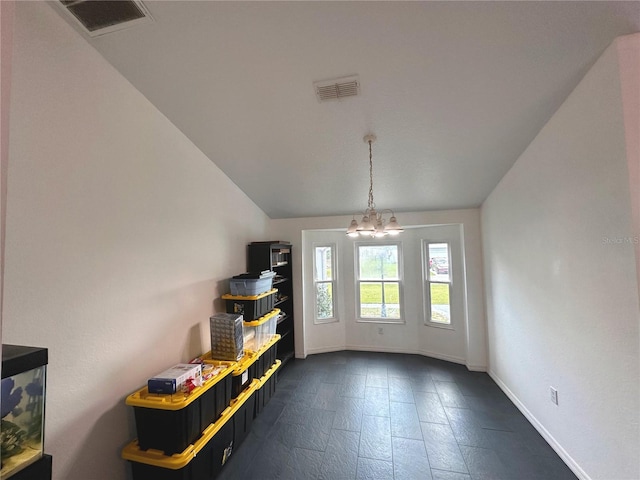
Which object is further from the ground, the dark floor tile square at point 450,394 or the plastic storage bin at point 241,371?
the plastic storage bin at point 241,371

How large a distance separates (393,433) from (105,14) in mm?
3616

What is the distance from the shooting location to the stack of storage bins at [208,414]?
162 cm

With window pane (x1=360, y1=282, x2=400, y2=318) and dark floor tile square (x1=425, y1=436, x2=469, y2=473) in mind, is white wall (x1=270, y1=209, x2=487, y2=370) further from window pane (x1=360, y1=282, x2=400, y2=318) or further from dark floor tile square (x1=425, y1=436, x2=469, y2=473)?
dark floor tile square (x1=425, y1=436, x2=469, y2=473)

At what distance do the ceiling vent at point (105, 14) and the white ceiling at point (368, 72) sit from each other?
5 cm

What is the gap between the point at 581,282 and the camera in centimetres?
173

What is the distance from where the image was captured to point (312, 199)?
347 centimetres

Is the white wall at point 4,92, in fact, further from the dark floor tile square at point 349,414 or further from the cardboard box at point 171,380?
the dark floor tile square at point 349,414

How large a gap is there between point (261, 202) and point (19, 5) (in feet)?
8.43

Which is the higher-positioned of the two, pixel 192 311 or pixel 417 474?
pixel 192 311

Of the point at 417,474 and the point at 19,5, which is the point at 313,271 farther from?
the point at 19,5

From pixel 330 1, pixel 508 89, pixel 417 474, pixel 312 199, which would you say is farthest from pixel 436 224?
pixel 330 1

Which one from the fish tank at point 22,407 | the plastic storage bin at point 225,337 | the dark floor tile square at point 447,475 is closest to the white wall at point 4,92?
the fish tank at point 22,407

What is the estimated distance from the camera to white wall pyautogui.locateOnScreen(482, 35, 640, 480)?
4.62ft

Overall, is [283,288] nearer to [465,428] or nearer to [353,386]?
[353,386]
